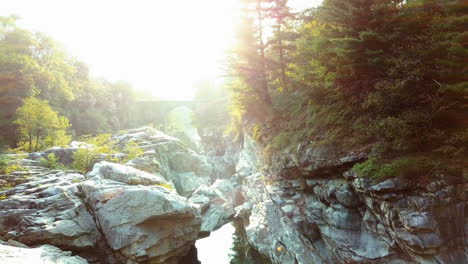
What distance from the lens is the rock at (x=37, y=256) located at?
10.1 metres

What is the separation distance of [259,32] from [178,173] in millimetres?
24032

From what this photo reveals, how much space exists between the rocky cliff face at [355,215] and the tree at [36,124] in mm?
22185

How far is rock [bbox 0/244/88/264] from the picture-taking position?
10085 millimetres

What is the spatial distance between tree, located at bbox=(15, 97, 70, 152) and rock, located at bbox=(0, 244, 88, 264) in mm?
15799

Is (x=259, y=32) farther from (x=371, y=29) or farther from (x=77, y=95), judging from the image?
(x=77, y=95)

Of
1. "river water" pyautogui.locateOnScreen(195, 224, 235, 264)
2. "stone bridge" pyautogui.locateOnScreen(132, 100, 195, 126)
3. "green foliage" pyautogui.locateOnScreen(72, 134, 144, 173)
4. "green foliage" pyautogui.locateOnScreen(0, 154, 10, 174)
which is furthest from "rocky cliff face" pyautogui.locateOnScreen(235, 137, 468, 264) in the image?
"stone bridge" pyautogui.locateOnScreen(132, 100, 195, 126)

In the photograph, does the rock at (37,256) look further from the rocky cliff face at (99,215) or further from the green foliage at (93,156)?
the green foliage at (93,156)

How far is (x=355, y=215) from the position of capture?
9.19 metres

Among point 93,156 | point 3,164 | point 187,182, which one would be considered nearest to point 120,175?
point 93,156

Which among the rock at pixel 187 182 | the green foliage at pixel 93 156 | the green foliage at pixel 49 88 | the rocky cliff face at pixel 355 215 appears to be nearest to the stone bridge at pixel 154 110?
the green foliage at pixel 49 88

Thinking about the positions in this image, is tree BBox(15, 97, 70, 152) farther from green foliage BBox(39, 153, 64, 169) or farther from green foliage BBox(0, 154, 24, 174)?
green foliage BBox(0, 154, 24, 174)

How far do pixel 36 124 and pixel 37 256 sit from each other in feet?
56.6

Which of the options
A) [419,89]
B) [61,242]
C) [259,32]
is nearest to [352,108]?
[419,89]

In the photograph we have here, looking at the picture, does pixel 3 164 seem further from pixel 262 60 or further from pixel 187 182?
pixel 187 182
